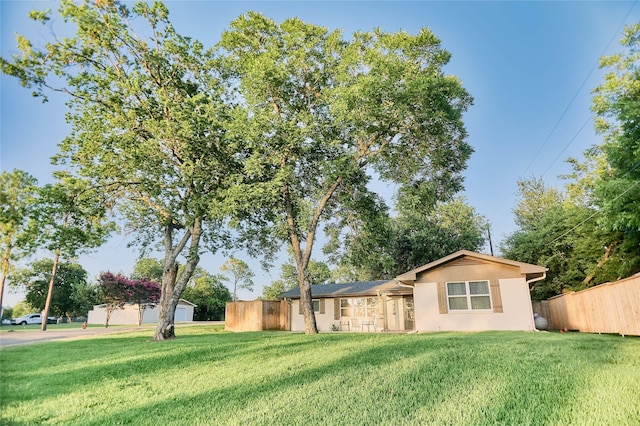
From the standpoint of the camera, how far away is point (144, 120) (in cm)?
1383

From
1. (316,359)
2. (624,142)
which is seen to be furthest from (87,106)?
(624,142)

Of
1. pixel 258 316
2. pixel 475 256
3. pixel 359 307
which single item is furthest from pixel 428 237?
pixel 258 316

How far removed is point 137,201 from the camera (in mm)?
15594

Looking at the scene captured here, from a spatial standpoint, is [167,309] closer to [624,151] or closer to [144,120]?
[144,120]

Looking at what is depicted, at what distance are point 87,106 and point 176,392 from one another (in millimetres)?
13597

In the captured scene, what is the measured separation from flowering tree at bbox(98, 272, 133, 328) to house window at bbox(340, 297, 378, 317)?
16.5m

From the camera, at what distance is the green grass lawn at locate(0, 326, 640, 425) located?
3246 mm

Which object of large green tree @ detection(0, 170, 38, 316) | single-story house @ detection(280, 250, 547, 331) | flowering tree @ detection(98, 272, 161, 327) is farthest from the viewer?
flowering tree @ detection(98, 272, 161, 327)

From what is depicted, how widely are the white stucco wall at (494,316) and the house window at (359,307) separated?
213 inches

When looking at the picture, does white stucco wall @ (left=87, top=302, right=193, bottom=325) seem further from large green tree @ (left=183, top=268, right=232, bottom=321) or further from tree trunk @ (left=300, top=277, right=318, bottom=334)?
tree trunk @ (left=300, top=277, right=318, bottom=334)

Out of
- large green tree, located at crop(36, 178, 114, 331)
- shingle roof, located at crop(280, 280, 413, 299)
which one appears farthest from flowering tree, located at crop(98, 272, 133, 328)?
large green tree, located at crop(36, 178, 114, 331)

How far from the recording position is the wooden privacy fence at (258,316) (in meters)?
22.4

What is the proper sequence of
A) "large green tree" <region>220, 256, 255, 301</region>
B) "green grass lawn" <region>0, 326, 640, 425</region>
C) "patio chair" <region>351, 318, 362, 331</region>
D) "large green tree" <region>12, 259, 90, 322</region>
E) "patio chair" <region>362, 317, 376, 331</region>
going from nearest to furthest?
"green grass lawn" <region>0, 326, 640, 425</region> < "patio chair" <region>362, 317, 376, 331</region> < "patio chair" <region>351, 318, 362, 331</region> < "large green tree" <region>12, 259, 90, 322</region> < "large green tree" <region>220, 256, 255, 301</region>

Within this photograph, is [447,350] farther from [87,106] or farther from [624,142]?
[87,106]
